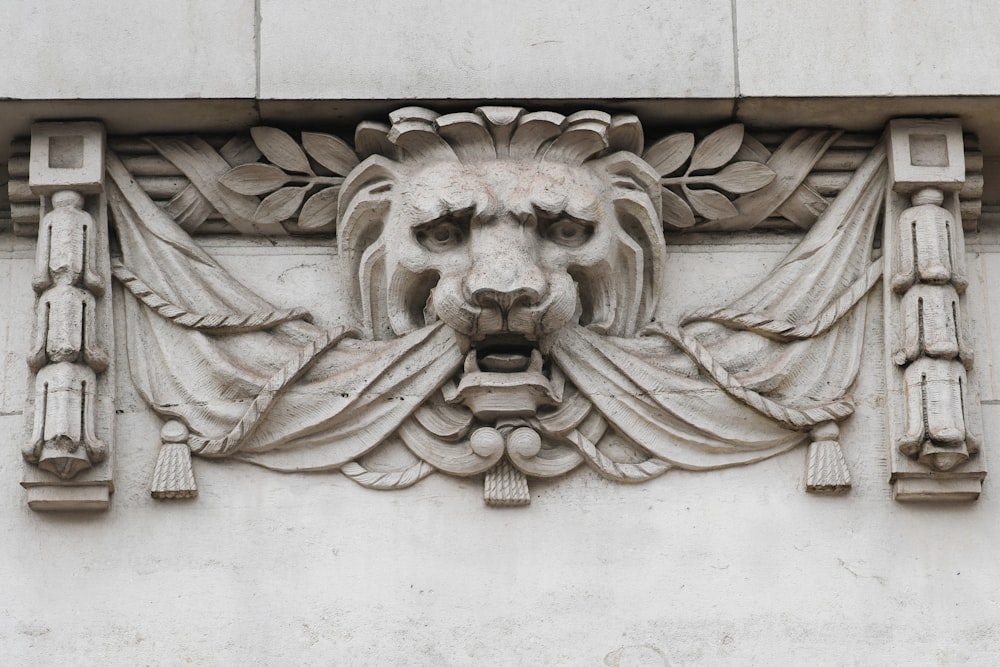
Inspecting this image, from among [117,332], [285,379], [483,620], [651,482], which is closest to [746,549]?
[651,482]

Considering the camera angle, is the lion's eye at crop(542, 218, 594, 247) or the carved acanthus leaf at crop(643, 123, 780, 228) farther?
the carved acanthus leaf at crop(643, 123, 780, 228)

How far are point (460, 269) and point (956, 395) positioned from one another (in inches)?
55.8

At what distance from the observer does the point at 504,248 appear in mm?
6699

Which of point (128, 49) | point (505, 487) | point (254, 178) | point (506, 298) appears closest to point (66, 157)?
point (128, 49)

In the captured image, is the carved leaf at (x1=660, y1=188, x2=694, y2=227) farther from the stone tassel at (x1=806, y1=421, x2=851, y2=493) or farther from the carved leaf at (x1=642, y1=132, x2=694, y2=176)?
the stone tassel at (x1=806, y1=421, x2=851, y2=493)

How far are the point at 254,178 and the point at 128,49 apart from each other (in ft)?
1.68

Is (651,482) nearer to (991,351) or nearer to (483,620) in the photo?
A: (483,620)

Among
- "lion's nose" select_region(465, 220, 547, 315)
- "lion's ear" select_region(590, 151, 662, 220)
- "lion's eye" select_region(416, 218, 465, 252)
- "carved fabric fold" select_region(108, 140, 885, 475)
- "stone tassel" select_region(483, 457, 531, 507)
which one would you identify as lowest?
"stone tassel" select_region(483, 457, 531, 507)

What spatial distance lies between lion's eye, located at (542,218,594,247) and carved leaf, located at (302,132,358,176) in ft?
2.04

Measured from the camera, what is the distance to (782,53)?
6996 mm

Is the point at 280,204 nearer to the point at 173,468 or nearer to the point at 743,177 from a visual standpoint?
the point at 173,468

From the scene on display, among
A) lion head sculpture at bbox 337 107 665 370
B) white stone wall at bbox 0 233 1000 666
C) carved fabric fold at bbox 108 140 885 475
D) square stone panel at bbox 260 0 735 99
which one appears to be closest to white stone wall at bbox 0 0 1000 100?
square stone panel at bbox 260 0 735 99

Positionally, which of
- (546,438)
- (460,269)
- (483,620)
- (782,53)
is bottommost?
(483,620)

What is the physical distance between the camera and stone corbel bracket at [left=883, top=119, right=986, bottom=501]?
6.73 metres
